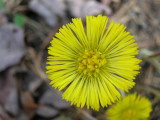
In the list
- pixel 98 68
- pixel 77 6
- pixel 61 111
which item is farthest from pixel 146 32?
pixel 61 111

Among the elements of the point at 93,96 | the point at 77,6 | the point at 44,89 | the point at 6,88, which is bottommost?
the point at 6,88

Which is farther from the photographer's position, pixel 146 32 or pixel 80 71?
pixel 146 32

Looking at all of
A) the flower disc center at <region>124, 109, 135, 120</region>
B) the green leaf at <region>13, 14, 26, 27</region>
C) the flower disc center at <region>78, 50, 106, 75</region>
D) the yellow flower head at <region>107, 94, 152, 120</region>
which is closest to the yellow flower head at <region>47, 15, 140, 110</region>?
the flower disc center at <region>78, 50, 106, 75</region>

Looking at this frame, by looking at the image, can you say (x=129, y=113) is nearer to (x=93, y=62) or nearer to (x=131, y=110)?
(x=131, y=110)

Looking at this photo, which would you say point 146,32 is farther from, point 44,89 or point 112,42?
point 44,89

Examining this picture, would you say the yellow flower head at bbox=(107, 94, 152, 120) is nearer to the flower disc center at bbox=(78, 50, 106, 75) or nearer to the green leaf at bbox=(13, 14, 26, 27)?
the flower disc center at bbox=(78, 50, 106, 75)

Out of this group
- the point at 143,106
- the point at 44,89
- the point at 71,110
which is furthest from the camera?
the point at 44,89

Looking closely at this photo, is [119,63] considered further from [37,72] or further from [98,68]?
[37,72]

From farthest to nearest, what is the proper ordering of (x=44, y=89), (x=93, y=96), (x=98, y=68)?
(x=44, y=89), (x=98, y=68), (x=93, y=96)

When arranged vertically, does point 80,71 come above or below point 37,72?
above
